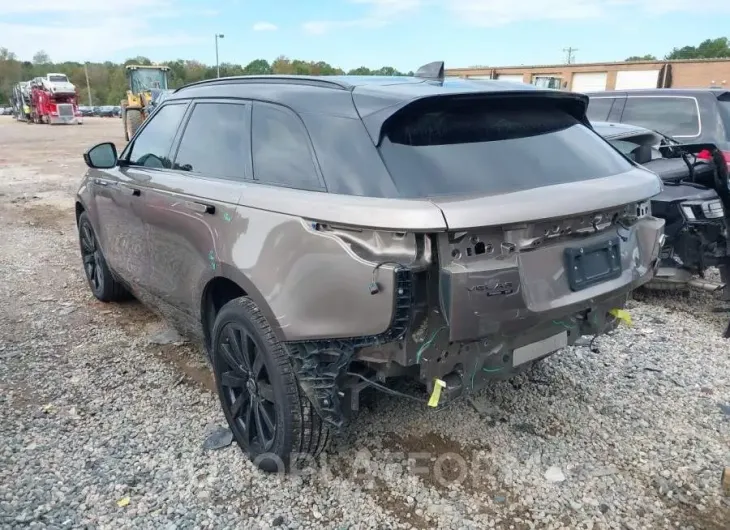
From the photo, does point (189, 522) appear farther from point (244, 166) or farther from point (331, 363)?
point (244, 166)

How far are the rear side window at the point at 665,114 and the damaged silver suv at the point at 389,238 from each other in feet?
A: 15.4

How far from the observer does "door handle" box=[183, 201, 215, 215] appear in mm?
2992

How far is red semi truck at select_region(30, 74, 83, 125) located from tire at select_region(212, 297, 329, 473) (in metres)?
40.6

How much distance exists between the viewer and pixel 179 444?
318 centimetres

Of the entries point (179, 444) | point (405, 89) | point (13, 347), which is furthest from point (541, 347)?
point (13, 347)

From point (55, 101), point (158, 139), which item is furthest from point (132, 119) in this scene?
point (55, 101)

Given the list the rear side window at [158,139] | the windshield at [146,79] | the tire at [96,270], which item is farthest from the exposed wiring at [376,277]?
the windshield at [146,79]

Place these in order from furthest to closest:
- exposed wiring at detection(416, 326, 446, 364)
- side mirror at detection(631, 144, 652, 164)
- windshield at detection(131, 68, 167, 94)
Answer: windshield at detection(131, 68, 167, 94) < side mirror at detection(631, 144, 652, 164) < exposed wiring at detection(416, 326, 446, 364)

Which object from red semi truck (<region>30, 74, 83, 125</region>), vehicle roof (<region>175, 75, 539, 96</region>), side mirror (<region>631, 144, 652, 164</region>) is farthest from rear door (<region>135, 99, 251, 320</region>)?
red semi truck (<region>30, 74, 83, 125</region>)

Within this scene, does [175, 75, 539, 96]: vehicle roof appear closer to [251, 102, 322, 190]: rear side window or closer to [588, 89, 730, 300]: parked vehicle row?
[251, 102, 322, 190]: rear side window

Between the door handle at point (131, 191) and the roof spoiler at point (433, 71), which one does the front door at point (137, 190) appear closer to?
the door handle at point (131, 191)

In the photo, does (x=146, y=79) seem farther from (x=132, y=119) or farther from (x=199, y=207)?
(x=199, y=207)

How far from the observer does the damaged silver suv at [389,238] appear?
2.23m

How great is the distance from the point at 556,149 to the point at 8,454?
122 inches
